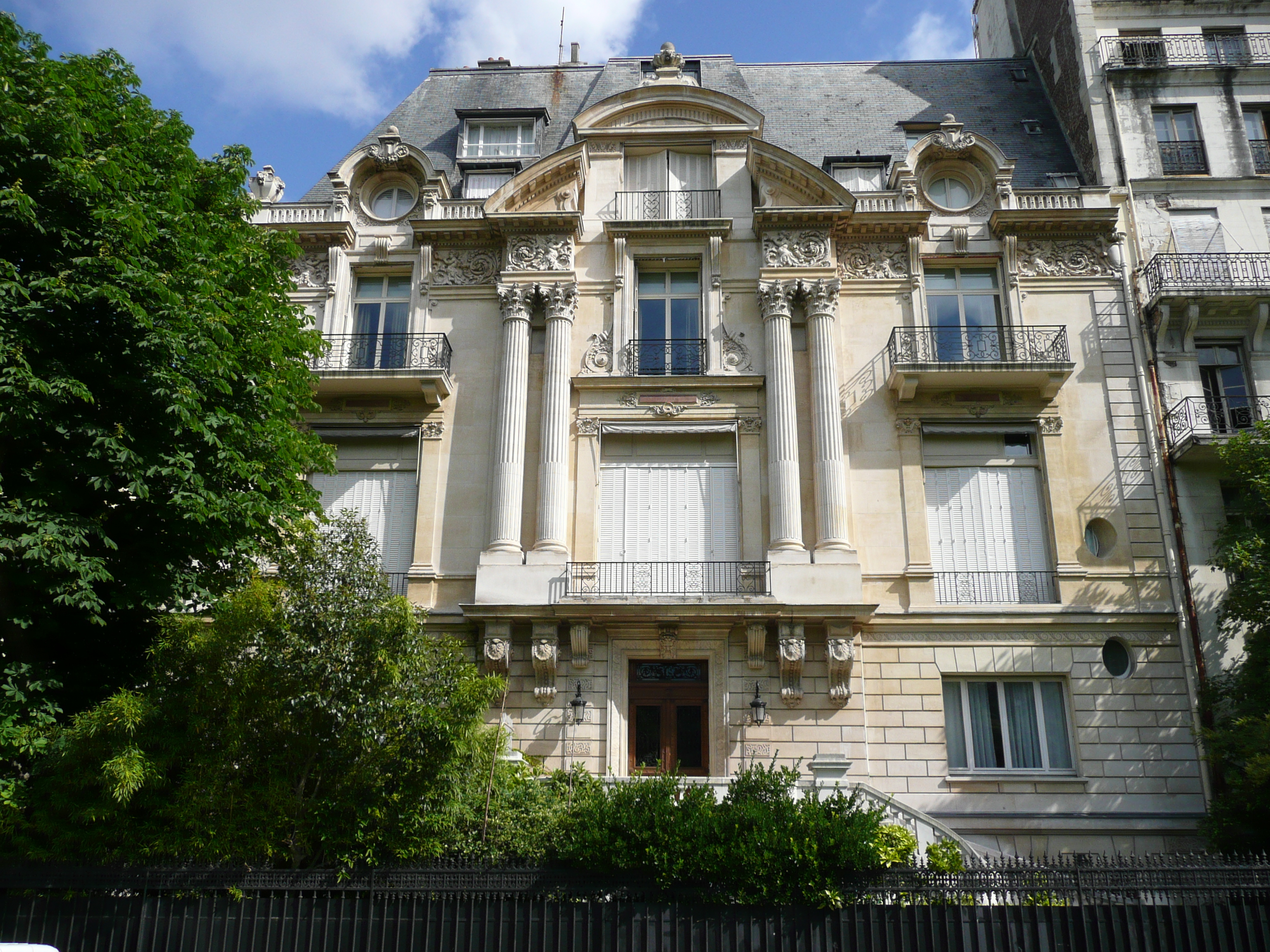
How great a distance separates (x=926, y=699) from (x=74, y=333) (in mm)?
15320

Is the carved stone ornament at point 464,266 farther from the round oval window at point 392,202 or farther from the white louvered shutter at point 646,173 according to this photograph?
the white louvered shutter at point 646,173

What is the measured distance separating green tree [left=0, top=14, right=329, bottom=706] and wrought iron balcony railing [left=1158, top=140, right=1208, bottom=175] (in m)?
19.8

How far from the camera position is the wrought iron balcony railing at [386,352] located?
820 inches

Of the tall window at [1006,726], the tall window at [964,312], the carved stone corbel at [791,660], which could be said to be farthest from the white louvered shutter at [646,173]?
the tall window at [1006,726]

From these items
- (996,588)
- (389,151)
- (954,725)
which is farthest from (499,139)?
(954,725)

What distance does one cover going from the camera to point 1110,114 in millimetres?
22750

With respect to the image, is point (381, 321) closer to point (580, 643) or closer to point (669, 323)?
point (669, 323)

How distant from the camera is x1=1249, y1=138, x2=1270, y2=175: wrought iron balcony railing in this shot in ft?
72.7

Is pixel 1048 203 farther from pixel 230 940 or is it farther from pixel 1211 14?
pixel 230 940

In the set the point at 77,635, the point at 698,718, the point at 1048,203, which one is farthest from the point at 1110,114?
the point at 77,635

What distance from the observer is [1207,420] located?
19.9m

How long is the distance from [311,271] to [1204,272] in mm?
19657

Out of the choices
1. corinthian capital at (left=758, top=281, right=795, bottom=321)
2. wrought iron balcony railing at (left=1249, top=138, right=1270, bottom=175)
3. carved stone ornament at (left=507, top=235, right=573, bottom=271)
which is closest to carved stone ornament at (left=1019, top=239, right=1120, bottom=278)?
wrought iron balcony railing at (left=1249, top=138, right=1270, bottom=175)

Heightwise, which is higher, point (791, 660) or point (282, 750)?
point (791, 660)
